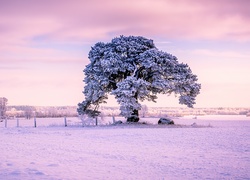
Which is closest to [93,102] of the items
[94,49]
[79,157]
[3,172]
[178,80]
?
[94,49]

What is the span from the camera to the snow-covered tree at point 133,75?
134 ft

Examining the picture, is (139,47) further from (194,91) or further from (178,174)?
(178,174)

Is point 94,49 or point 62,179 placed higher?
point 94,49

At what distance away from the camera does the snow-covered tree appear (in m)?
40.8

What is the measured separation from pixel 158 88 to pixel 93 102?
29.1 ft

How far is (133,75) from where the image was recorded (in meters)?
42.0

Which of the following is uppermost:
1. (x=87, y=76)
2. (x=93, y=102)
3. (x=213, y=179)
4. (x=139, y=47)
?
(x=139, y=47)

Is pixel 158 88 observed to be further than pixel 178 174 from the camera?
Yes

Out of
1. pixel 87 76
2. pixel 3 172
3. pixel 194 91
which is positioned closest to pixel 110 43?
pixel 87 76

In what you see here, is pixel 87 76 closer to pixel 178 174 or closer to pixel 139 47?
pixel 139 47

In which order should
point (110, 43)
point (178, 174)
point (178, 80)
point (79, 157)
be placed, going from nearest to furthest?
point (178, 174) → point (79, 157) → point (178, 80) → point (110, 43)

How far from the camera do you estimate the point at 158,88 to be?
42.8 m

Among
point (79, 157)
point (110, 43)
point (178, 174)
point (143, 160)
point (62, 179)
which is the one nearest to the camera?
point (62, 179)

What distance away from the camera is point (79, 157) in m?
15.0
